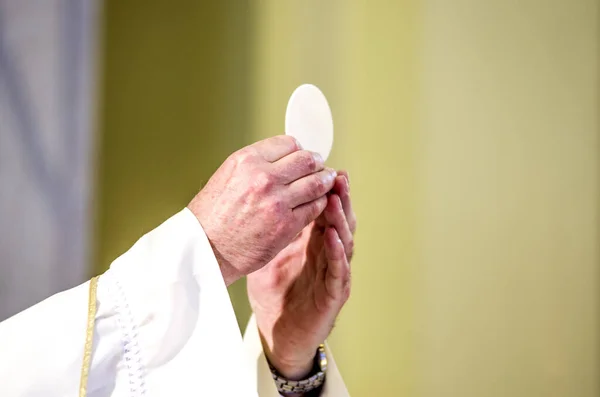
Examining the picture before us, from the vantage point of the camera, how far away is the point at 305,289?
0.85 metres

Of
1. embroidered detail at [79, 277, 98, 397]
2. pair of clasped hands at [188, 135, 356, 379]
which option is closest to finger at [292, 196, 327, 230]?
pair of clasped hands at [188, 135, 356, 379]

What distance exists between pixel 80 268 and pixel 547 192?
107 cm

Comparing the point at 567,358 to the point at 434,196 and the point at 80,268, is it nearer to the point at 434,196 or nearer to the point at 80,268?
the point at 434,196

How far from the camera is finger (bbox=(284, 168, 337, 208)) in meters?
0.64

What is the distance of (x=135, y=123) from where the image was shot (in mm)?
1364

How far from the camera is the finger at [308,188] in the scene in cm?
64

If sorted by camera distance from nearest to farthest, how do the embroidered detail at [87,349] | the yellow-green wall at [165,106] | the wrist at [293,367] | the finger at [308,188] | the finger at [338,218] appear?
the embroidered detail at [87,349] → the finger at [308,188] → the finger at [338,218] → the wrist at [293,367] → the yellow-green wall at [165,106]

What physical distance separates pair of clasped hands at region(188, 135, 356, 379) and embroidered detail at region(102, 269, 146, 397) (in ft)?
0.34

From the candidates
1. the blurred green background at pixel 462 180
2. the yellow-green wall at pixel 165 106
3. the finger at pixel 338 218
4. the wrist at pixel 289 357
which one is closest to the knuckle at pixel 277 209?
the finger at pixel 338 218

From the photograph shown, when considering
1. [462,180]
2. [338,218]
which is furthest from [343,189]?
[462,180]

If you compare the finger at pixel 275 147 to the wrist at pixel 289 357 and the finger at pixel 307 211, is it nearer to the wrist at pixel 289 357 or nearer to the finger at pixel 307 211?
the finger at pixel 307 211

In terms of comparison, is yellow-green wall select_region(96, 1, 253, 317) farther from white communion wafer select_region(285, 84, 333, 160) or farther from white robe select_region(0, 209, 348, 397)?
white robe select_region(0, 209, 348, 397)

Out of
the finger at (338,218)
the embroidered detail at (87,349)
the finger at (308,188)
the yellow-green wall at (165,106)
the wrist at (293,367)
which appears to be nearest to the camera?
the embroidered detail at (87,349)

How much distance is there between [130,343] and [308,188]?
242 millimetres
